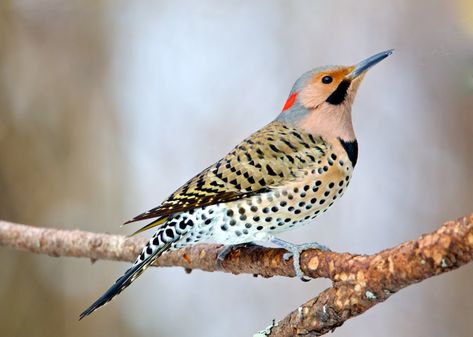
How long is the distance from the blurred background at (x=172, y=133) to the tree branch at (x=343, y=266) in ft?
3.74

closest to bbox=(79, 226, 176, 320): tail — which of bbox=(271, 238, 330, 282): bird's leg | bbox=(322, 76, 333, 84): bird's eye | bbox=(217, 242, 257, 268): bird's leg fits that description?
bbox=(217, 242, 257, 268): bird's leg

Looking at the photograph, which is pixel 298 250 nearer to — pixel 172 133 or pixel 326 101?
pixel 326 101

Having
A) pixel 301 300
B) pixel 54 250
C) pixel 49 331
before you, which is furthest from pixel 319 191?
pixel 49 331

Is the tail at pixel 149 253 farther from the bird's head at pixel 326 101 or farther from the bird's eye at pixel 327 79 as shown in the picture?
the bird's eye at pixel 327 79

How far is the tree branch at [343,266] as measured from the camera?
3.65 ft

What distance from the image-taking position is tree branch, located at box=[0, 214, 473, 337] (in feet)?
3.65

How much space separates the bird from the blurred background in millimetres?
1030

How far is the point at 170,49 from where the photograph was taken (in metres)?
3.67

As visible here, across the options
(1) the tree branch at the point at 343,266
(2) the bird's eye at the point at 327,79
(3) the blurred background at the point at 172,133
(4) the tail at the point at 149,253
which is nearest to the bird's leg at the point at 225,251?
(1) the tree branch at the point at 343,266

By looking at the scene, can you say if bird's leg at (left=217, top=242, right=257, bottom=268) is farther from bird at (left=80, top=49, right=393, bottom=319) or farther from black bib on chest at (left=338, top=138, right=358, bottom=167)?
black bib on chest at (left=338, top=138, right=358, bottom=167)

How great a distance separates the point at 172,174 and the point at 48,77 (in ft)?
2.81

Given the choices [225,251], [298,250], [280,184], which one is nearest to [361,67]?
[280,184]

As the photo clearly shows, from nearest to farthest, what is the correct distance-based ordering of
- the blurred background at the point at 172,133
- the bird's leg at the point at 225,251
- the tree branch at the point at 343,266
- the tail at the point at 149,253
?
the tree branch at the point at 343,266, the tail at the point at 149,253, the bird's leg at the point at 225,251, the blurred background at the point at 172,133

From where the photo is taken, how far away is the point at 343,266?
1.39 m
